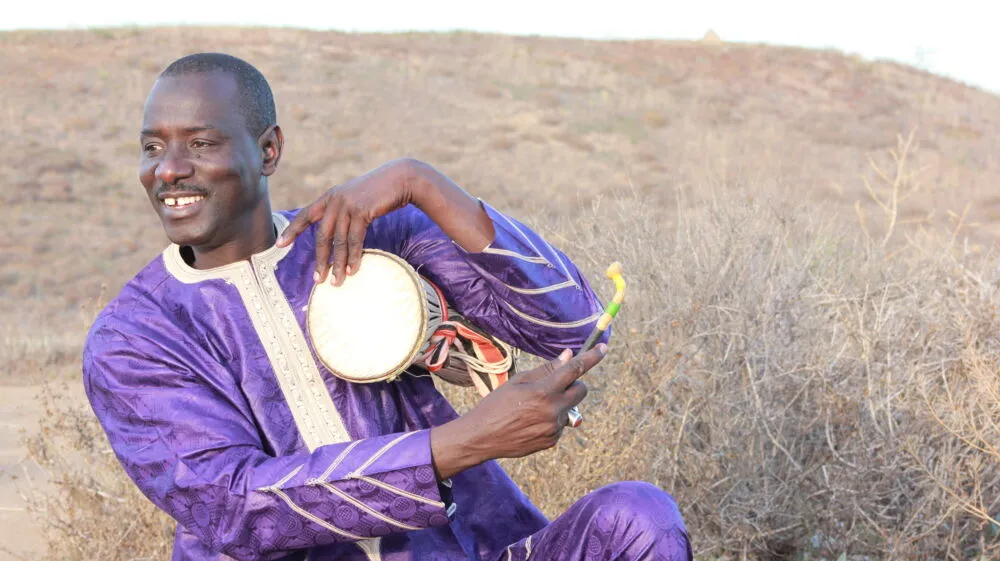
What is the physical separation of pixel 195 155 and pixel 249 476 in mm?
717

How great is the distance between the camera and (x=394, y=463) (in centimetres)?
195

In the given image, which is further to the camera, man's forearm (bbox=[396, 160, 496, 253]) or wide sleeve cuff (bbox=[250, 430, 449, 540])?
man's forearm (bbox=[396, 160, 496, 253])

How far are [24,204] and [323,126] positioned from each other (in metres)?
7.90

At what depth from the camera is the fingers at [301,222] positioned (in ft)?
7.45

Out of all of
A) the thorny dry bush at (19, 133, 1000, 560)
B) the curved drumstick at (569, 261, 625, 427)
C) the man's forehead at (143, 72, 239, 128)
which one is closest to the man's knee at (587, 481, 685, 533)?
the curved drumstick at (569, 261, 625, 427)

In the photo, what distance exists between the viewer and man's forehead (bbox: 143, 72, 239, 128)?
2.27 metres

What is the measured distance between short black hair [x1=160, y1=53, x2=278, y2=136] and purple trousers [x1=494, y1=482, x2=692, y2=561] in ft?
3.49

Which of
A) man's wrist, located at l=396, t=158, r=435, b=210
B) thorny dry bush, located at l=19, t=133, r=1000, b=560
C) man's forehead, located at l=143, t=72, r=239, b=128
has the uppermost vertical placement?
man's forehead, located at l=143, t=72, r=239, b=128

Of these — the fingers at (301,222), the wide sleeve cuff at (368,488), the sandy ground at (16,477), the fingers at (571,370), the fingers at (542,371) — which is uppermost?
the fingers at (301,222)

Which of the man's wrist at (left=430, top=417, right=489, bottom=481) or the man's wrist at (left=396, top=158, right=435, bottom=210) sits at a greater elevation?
the man's wrist at (left=396, top=158, right=435, bottom=210)

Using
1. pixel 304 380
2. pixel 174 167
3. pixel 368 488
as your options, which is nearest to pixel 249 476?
pixel 368 488

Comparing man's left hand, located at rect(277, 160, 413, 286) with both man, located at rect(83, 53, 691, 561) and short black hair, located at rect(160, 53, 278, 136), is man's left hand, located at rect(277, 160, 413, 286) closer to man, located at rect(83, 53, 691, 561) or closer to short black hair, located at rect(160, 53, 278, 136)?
man, located at rect(83, 53, 691, 561)

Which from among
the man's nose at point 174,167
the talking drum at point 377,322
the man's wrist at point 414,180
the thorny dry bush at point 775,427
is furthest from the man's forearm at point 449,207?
the thorny dry bush at point 775,427

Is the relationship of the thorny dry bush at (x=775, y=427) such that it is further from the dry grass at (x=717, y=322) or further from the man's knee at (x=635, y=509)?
the man's knee at (x=635, y=509)
